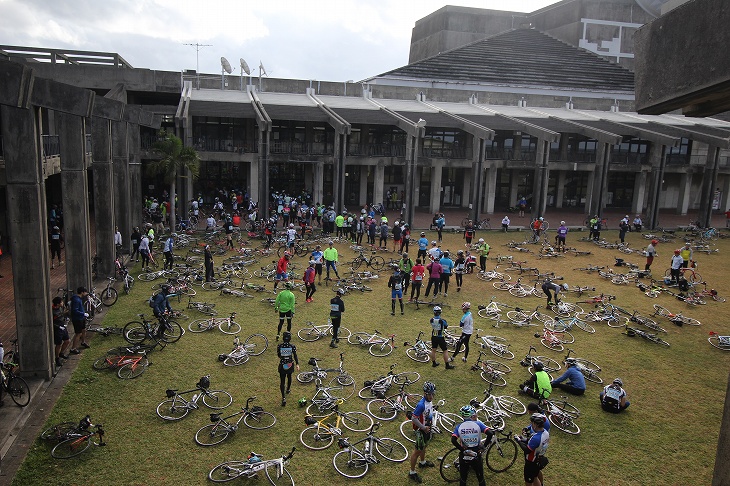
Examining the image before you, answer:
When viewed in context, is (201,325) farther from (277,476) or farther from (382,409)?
(277,476)

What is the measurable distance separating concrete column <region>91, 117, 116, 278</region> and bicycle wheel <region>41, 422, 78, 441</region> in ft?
35.5

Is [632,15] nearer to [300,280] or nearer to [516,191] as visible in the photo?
[516,191]

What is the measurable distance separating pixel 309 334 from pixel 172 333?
3.81 meters

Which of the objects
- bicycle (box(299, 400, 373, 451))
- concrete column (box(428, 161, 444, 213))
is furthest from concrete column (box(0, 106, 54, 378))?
concrete column (box(428, 161, 444, 213))

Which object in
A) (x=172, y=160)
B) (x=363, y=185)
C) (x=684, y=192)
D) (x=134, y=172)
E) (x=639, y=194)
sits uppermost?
(x=172, y=160)

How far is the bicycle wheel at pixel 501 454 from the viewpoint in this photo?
Result: 941 cm

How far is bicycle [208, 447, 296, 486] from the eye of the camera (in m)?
8.62

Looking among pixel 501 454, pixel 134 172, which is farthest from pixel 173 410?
pixel 134 172

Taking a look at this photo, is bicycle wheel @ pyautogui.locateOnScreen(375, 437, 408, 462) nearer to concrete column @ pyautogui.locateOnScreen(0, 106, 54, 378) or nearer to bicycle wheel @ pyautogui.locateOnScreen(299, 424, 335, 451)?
bicycle wheel @ pyautogui.locateOnScreen(299, 424, 335, 451)

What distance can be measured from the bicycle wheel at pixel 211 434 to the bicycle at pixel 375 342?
16.3ft

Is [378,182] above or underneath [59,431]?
above

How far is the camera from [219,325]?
15.4 metres

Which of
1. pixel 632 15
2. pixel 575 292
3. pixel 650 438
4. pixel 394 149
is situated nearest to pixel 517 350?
pixel 650 438

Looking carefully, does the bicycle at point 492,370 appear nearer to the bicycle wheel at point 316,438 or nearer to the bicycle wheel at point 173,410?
the bicycle wheel at point 316,438
